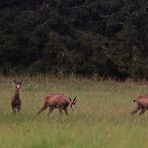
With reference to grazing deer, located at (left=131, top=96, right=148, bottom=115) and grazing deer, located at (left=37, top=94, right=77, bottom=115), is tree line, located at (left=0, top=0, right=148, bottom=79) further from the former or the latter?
grazing deer, located at (left=131, top=96, right=148, bottom=115)

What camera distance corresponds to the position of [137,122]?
17.3m

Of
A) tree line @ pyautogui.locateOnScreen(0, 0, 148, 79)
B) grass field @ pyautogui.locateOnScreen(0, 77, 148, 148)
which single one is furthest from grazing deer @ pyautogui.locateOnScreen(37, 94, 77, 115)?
tree line @ pyautogui.locateOnScreen(0, 0, 148, 79)

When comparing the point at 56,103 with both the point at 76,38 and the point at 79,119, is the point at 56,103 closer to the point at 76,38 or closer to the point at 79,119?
the point at 79,119

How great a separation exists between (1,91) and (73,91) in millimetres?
3473

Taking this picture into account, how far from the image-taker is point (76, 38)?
138 ft

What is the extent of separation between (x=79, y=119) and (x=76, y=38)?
24254mm

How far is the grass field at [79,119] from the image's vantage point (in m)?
12.2

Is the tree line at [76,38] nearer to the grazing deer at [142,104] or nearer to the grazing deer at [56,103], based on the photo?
the grazing deer at [56,103]

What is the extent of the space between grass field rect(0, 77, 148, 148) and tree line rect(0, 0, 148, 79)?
425 centimetres

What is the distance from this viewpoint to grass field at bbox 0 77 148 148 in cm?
1223

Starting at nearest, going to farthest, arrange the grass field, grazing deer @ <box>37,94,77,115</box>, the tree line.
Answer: the grass field
grazing deer @ <box>37,94,77,115</box>
the tree line

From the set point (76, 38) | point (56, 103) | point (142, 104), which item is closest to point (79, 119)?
point (56, 103)

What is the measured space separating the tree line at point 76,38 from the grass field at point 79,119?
425 cm

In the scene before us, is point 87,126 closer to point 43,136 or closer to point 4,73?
point 43,136
